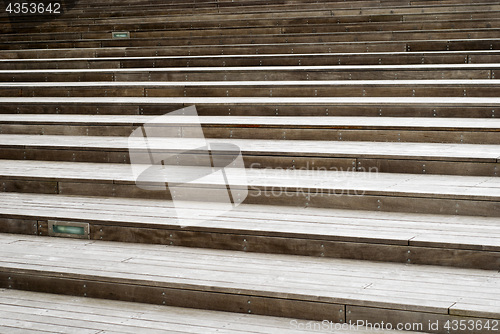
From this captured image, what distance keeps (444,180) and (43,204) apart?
6.64 feet

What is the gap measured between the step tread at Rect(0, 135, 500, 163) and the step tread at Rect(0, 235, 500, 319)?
0.83 m

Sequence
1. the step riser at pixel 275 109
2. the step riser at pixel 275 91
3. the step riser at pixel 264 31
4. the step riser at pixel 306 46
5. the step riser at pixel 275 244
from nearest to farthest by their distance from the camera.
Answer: the step riser at pixel 275 244 → the step riser at pixel 275 109 → the step riser at pixel 275 91 → the step riser at pixel 306 46 → the step riser at pixel 264 31

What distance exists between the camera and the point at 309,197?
292cm

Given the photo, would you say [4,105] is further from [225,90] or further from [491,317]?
[491,317]

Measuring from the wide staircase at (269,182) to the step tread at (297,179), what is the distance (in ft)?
0.04

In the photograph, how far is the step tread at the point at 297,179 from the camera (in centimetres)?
275

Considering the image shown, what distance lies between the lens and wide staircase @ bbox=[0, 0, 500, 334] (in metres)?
2.25

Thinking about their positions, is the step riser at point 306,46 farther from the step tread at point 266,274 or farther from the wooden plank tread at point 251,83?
the step tread at point 266,274

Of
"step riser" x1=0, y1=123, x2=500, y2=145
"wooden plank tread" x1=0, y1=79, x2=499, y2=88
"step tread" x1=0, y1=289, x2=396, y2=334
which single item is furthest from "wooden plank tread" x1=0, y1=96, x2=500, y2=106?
"step tread" x1=0, y1=289, x2=396, y2=334

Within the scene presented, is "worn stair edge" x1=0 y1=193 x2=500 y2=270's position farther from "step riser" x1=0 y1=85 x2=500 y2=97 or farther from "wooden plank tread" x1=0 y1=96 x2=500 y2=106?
"step riser" x1=0 y1=85 x2=500 y2=97

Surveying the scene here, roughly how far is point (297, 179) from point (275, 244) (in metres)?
0.58

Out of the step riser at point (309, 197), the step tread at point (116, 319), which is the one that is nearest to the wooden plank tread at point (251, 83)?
the step riser at point (309, 197)

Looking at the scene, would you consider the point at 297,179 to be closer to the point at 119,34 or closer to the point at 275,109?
the point at 275,109

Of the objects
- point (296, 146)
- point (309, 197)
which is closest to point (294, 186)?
point (309, 197)
